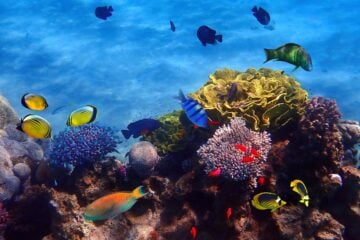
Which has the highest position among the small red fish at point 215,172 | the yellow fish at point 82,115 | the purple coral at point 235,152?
the purple coral at point 235,152

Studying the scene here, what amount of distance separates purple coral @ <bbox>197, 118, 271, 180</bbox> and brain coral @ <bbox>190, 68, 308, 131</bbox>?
0.42m

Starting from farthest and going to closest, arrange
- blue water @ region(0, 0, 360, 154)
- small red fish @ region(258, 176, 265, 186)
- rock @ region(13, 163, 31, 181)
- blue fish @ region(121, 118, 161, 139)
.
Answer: blue water @ region(0, 0, 360, 154), blue fish @ region(121, 118, 161, 139), rock @ region(13, 163, 31, 181), small red fish @ region(258, 176, 265, 186)

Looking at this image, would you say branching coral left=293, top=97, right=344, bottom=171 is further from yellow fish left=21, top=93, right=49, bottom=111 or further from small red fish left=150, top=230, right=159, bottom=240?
yellow fish left=21, top=93, right=49, bottom=111

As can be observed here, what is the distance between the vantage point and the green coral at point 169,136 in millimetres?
5656

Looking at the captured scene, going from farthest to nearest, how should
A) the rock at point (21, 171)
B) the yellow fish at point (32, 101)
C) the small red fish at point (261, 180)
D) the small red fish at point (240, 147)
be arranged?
the rock at point (21, 171), the yellow fish at point (32, 101), the small red fish at point (261, 180), the small red fish at point (240, 147)

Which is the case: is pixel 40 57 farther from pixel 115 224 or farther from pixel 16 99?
pixel 115 224

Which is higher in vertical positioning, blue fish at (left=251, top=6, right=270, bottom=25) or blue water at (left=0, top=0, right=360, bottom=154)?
blue fish at (left=251, top=6, right=270, bottom=25)

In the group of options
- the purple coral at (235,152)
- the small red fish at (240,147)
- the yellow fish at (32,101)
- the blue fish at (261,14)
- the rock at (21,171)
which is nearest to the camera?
the purple coral at (235,152)

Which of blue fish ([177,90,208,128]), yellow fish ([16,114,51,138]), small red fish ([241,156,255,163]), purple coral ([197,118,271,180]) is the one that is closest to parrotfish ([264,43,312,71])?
purple coral ([197,118,271,180])

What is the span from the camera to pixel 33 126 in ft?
14.5

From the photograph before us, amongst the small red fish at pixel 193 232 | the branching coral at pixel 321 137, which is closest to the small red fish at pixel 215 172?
the small red fish at pixel 193 232

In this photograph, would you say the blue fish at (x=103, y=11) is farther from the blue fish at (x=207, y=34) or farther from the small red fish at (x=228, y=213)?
the small red fish at (x=228, y=213)

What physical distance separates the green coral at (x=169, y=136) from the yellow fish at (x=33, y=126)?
1951mm

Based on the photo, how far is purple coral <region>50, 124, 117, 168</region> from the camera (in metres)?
4.94
